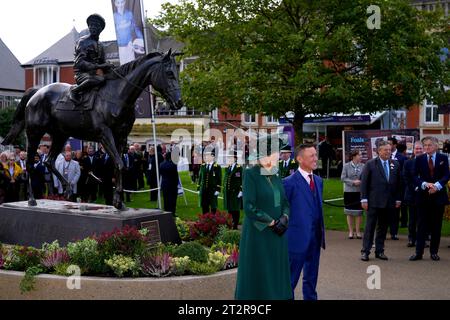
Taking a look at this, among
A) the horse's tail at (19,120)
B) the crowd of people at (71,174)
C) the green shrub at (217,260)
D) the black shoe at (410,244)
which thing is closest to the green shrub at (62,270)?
the green shrub at (217,260)

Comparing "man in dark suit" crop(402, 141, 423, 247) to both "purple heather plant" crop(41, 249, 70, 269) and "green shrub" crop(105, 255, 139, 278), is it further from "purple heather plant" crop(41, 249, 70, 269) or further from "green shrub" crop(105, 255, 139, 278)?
"purple heather plant" crop(41, 249, 70, 269)

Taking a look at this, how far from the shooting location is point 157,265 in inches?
264

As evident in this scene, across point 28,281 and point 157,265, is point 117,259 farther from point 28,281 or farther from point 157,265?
point 28,281

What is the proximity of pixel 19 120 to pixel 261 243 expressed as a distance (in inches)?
235

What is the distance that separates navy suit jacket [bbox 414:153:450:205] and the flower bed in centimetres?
449

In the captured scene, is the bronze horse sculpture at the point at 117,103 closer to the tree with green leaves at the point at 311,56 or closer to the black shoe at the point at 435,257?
the black shoe at the point at 435,257

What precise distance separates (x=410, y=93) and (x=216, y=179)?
7207mm

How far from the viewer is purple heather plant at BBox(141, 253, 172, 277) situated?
663cm

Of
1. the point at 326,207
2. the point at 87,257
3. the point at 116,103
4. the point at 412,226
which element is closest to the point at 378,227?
the point at 412,226

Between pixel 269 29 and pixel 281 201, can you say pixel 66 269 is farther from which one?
pixel 269 29

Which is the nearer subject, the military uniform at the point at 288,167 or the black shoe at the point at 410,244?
the black shoe at the point at 410,244

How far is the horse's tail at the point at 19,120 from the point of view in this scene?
9.77 meters

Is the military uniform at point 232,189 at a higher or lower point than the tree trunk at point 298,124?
lower

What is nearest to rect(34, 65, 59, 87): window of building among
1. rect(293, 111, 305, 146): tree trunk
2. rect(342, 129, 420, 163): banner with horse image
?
rect(293, 111, 305, 146): tree trunk
